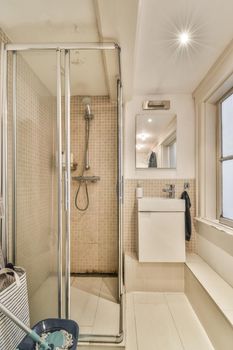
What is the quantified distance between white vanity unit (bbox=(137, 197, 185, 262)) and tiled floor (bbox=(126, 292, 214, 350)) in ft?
1.27

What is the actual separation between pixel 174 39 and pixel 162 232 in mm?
1805

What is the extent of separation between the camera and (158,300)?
240 centimetres

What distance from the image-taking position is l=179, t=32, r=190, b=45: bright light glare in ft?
5.97

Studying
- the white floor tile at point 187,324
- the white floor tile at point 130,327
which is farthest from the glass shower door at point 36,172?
the white floor tile at point 187,324

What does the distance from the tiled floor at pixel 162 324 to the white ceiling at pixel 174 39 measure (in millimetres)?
2309

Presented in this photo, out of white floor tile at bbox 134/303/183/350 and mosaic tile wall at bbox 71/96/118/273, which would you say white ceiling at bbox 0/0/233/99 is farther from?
white floor tile at bbox 134/303/183/350

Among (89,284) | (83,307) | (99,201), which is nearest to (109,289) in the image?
(89,284)

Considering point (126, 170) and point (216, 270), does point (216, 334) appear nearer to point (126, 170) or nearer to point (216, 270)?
point (216, 270)

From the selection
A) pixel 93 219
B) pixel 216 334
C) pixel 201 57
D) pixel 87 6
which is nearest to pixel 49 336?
pixel 216 334

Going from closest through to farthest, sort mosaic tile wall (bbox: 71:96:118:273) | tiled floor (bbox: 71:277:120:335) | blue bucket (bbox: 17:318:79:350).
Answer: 1. blue bucket (bbox: 17:318:79:350)
2. tiled floor (bbox: 71:277:120:335)
3. mosaic tile wall (bbox: 71:96:118:273)

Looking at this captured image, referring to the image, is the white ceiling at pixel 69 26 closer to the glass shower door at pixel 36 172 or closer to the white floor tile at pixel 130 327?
the glass shower door at pixel 36 172

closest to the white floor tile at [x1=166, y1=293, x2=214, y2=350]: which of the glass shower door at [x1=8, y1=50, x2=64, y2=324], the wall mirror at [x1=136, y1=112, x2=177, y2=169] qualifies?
the glass shower door at [x1=8, y1=50, x2=64, y2=324]

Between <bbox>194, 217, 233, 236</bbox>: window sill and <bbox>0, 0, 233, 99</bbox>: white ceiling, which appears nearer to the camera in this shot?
<bbox>0, 0, 233, 99</bbox>: white ceiling

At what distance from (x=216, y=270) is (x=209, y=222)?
0.48 metres
